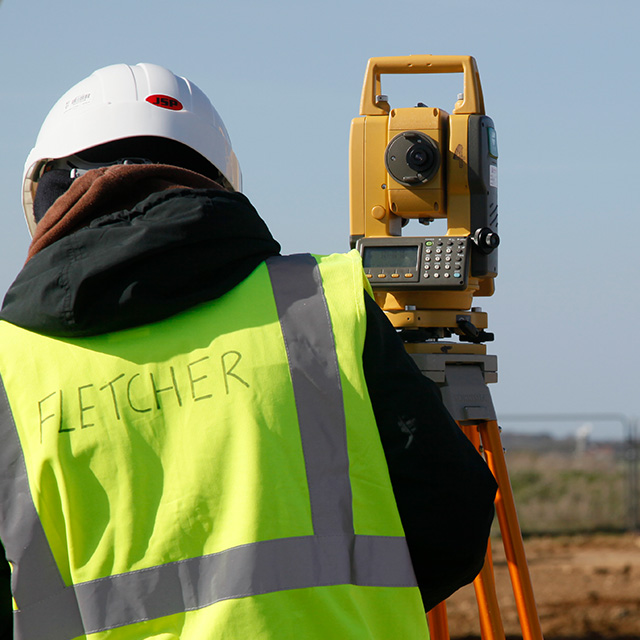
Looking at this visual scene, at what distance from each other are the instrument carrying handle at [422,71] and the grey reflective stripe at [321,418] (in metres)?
1.96

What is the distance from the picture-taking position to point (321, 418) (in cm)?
129

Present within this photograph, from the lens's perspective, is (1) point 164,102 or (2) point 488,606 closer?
(1) point 164,102

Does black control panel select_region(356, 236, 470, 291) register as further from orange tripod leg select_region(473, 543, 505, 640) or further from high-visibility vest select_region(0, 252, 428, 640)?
high-visibility vest select_region(0, 252, 428, 640)

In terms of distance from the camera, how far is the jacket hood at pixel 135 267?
1.26 metres

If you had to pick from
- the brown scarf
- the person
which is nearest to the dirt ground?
the person

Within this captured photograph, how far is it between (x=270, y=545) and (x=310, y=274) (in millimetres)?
408

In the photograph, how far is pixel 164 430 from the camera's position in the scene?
50.7 inches

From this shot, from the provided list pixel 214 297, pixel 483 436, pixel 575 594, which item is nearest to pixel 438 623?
pixel 483 436

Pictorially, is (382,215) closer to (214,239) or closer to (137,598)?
(214,239)

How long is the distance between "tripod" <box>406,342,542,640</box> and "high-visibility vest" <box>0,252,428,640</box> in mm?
1320

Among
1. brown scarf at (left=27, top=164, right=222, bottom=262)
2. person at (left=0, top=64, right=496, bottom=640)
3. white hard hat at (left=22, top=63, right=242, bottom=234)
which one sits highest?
white hard hat at (left=22, top=63, right=242, bottom=234)

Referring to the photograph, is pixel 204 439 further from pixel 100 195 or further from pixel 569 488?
pixel 569 488

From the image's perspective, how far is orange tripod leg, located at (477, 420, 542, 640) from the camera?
2.71 meters

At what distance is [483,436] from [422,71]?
1299 millimetres
